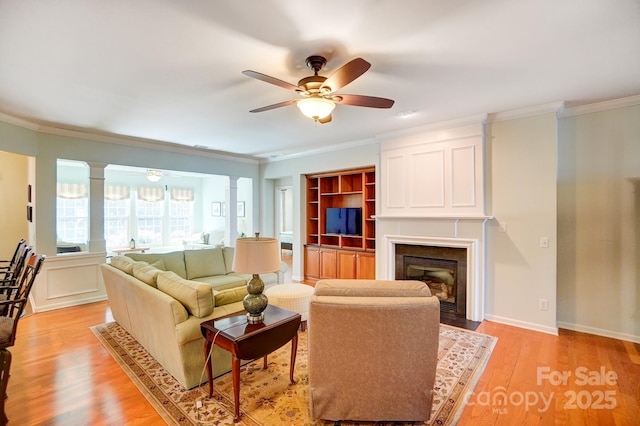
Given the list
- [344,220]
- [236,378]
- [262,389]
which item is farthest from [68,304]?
[344,220]

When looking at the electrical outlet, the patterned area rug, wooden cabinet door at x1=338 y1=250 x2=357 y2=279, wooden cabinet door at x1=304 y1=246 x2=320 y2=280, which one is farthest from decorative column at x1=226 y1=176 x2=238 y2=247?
the electrical outlet

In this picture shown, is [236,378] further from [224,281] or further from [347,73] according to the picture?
[224,281]

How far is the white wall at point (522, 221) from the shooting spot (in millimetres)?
3412

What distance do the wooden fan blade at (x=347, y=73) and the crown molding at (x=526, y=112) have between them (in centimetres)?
259

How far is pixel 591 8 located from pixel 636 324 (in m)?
3.36

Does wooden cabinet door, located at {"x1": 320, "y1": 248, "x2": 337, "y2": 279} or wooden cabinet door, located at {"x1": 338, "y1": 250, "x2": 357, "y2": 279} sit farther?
wooden cabinet door, located at {"x1": 320, "y1": 248, "x2": 337, "y2": 279}

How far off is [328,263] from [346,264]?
429 millimetres

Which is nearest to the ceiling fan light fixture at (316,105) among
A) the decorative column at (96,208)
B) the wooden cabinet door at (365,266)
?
the wooden cabinet door at (365,266)

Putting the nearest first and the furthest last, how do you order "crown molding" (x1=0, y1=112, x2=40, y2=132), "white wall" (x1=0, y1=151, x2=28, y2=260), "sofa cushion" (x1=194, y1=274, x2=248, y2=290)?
"crown molding" (x1=0, y1=112, x2=40, y2=132), "sofa cushion" (x1=194, y1=274, x2=248, y2=290), "white wall" (x1=0, y1=151, x2=28, y2=260)

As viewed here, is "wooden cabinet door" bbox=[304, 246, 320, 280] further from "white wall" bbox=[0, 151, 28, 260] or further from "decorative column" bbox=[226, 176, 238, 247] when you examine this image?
"white wall" bbox=[0, 151, 28, 260]

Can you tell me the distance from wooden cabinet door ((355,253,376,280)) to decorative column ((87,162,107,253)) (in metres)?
4.34

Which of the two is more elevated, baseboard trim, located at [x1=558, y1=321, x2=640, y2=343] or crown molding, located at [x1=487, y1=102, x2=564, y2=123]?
crown molding, located at [x1=487, y1=102, x2=564, y2=123]

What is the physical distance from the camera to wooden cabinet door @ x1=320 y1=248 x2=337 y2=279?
18.6 feet

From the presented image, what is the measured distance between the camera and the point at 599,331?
11.0 feet
